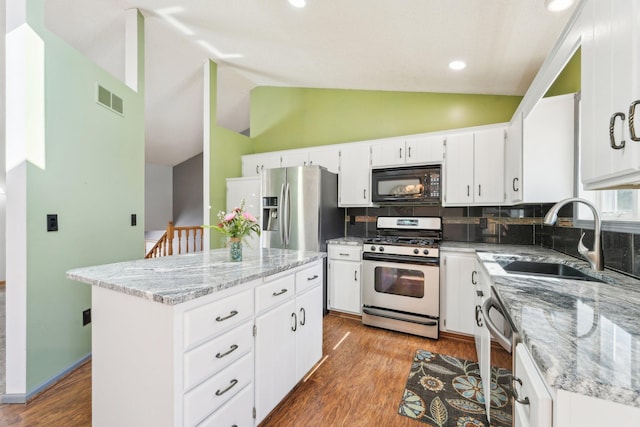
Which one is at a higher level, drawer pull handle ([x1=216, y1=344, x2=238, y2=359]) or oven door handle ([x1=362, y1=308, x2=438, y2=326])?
drawer pull handle ([x1=216, y1=344, x2=238, y2=359])

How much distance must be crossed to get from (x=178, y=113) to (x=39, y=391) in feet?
14.2

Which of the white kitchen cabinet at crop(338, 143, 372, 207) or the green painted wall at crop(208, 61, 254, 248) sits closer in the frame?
the white kitchen cabinet at crop(338, 143, 372, 207)

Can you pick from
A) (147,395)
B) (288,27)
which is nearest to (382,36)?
(288,27)

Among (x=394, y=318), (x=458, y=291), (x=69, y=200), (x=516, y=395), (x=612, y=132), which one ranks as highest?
(x=612, y=132)

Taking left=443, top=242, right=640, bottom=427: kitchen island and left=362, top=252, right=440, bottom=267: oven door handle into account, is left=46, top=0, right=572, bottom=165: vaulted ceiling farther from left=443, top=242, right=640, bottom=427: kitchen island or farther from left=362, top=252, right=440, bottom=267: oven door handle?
left=362, top=252, right=440, bottom=267: oven door handle

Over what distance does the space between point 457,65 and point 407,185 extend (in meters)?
1.27

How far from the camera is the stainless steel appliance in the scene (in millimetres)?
2820

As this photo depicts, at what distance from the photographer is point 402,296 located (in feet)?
9.71

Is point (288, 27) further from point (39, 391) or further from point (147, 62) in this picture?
point (39, 391)

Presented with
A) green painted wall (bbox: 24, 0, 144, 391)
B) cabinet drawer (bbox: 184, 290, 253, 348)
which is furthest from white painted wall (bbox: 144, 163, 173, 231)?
cabinet drawer (bbox: 184, 290, 253, 348)

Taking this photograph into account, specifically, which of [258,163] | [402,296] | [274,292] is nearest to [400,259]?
[402,296]

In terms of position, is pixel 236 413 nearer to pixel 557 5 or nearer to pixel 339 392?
pixel 339 392

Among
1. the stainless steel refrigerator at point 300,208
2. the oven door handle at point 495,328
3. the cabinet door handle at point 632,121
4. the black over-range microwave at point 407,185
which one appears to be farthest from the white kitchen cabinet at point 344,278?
the cabinet door handle at point 632,121

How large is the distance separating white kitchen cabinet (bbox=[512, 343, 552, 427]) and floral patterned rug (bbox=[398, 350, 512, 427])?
48 cm
